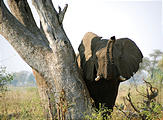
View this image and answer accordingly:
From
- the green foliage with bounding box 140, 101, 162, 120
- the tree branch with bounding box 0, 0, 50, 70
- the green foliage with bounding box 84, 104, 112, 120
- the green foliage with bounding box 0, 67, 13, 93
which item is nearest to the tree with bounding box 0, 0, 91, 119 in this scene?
the tree branch with bounding box 0, 0, 50, 70

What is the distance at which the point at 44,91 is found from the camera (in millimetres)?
3160

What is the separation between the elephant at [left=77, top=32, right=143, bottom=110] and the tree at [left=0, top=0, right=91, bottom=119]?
0.81 feet

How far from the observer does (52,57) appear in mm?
2963

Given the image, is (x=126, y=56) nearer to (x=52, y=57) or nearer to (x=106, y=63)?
(x=106, y=63)

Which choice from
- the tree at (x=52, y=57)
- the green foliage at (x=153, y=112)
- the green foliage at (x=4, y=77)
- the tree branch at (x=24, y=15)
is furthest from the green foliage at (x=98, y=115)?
the green foliage at (x=4, y=77)

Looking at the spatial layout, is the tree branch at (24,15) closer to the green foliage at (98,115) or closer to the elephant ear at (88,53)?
the elephant ear at (88,53)

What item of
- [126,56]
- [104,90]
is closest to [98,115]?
[104,90]

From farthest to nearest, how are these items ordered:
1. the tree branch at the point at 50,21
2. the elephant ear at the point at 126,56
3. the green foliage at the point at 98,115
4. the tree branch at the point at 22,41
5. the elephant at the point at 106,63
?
the tree branch at the point at 22,41, the tree branch at the point at 50,21, the elephant ear at the point at 126,56, the elephant at the point at 106,63, the green foliage at the point at 98,115

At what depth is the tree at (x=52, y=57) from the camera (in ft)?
9.45

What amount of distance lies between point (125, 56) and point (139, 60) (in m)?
0.35

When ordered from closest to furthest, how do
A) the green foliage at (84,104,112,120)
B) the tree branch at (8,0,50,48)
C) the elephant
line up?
the green foliage at (84,104,112,120), the elephant, the tree branch at (8,0,50,48)

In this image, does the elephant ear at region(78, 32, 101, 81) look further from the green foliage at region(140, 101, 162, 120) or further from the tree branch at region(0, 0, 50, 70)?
the green foliage at region(140, 101, 162, 120)

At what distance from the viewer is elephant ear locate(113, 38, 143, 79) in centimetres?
280

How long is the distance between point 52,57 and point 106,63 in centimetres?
82
